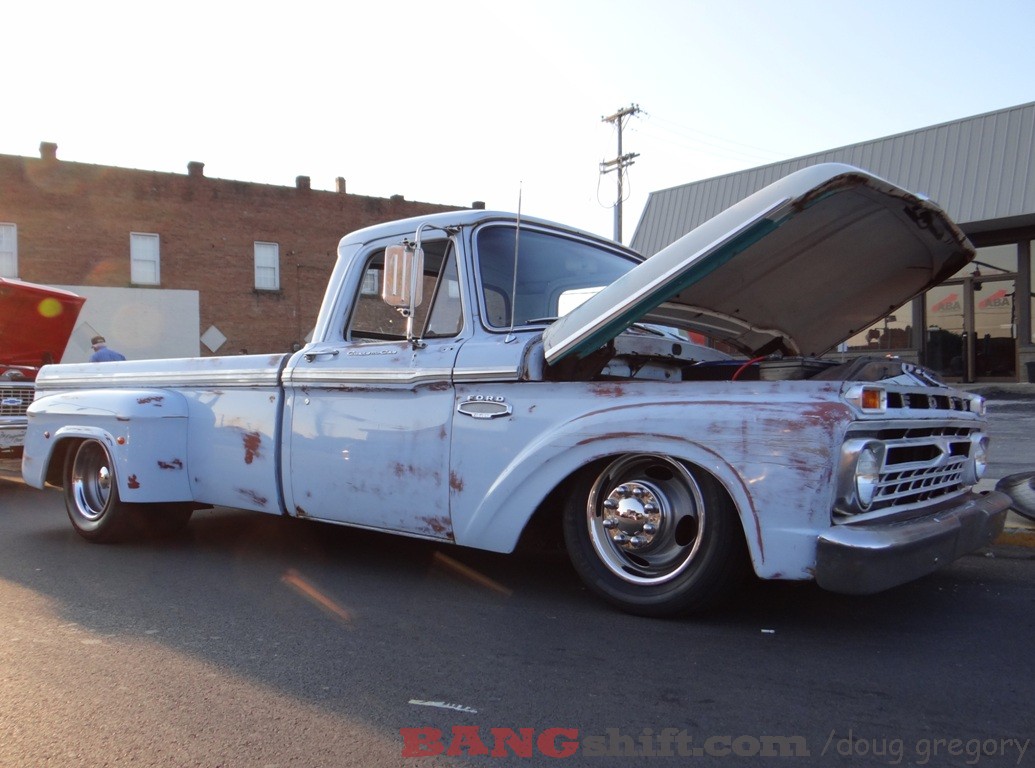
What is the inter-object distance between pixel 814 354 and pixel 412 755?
384 cm

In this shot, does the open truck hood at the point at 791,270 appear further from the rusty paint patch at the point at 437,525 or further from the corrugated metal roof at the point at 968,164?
the corrugated metal roof at the point at 968,164

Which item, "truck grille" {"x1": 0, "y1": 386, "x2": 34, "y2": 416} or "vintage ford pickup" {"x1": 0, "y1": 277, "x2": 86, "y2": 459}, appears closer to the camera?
"truck grille" {"x1": 0, "y1": 386, "x2": 34, "y2": 416}

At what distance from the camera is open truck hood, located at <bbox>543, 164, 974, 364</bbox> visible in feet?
11.3

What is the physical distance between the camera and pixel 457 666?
3414 millimetres

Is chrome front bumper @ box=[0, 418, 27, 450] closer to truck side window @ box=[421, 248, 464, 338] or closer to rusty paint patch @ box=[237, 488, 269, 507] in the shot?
rusty paint patch @ box=[237, 488, 269, 507]

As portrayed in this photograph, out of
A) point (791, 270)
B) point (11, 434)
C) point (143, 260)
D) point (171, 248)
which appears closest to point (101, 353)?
point (11, 434)

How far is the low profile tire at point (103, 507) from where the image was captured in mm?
5785

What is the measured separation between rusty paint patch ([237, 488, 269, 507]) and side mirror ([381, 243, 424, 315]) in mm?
1561

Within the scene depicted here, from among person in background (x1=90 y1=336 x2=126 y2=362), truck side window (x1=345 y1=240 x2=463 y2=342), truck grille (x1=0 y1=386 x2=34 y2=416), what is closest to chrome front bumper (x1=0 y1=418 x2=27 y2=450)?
truck grille (x1=0 y1=386 x2=34 y2=416)

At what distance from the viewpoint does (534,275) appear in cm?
475

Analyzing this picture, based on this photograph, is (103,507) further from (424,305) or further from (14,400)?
(14,400)

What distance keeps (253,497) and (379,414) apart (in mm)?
1147

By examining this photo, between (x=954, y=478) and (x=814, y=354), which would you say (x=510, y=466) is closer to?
(x=954, y=478)

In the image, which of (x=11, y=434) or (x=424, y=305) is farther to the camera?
(x=11, y=434)
